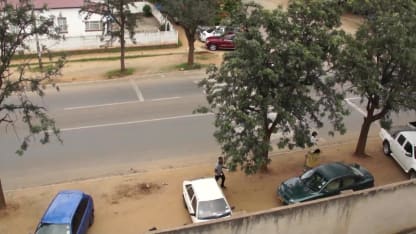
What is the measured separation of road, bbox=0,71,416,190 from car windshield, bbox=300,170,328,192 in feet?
14.0

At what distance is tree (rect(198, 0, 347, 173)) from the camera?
1677 centimetres

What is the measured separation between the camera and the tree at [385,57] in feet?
59.8

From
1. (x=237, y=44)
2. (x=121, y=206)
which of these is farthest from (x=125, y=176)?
(x=237, y=44)

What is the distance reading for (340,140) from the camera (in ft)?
77.5

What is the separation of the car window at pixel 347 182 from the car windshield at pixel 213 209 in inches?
173

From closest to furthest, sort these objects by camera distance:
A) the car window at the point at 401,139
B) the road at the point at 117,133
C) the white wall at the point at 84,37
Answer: the road at the point at 117,133, the car window at the point at 401,139, the white wall at the point at 84,37

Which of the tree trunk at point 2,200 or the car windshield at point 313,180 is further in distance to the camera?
the car windshield at point 313,180

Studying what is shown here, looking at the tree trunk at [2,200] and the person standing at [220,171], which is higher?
the person standing at [220,171]

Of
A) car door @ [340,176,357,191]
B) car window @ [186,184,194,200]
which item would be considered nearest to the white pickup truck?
car door @ [340,176,357,191]

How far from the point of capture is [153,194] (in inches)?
747

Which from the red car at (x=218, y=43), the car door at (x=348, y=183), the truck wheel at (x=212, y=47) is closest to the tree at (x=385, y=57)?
the car door at (x=348, y=183)

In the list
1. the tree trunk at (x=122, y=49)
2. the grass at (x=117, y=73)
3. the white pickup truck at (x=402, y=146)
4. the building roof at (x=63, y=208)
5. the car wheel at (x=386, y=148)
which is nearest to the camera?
the building roof at (x=63, y=208)

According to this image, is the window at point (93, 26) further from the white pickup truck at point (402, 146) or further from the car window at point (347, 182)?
the car window at point (347, 182)

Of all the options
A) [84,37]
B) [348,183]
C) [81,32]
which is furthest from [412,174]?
[81,32]
